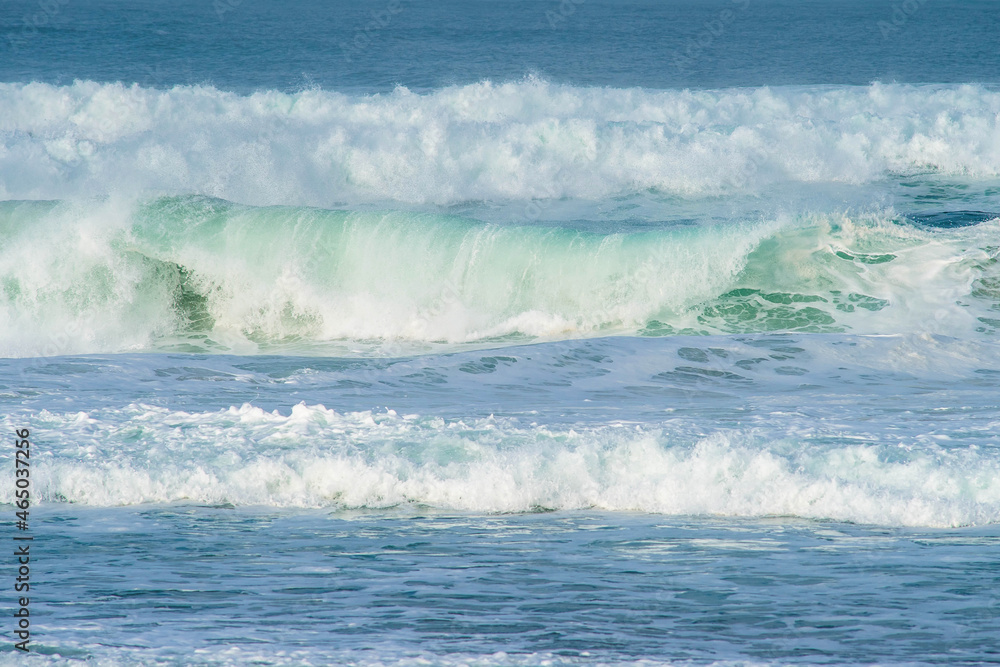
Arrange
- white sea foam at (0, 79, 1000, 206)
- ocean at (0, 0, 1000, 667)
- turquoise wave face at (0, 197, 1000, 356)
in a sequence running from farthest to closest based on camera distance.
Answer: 1. white sea foam at (0, 79, 1000, 206)
2. turquoise wave face at (0, 197, 1000, 356)
3. ocean at (0, 0, 1000, 667)

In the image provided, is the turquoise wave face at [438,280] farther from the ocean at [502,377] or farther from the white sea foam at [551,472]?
the white sea foam at [551,472]

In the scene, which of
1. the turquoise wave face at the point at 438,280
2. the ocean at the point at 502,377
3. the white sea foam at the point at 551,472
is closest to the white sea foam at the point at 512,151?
the ocean at the point at 502,377

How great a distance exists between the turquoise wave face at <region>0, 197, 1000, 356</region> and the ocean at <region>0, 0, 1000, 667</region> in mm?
45

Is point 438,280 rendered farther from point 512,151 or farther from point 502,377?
point 512,151

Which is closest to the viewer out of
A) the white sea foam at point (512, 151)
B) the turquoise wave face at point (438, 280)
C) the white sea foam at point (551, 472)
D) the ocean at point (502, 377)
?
the ocean at point (502, 377)

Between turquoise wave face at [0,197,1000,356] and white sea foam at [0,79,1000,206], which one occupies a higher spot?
white sea foam at [0,79,1000,206]

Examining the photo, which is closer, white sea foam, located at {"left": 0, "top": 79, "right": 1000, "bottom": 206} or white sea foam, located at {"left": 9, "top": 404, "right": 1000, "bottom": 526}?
white sea foam, located at {"left": 9, "top": 404, "right": 1000, "bottom": 526}

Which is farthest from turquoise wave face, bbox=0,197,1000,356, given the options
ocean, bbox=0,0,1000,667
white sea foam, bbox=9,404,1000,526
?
white sea foam, bbox=9,404,1000,526

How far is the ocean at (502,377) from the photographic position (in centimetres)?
408

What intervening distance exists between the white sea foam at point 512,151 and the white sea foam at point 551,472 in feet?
24.3

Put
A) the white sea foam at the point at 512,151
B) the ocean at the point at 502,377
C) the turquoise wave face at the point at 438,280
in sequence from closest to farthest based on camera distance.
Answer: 1. the ocean at the point at 502,377
2. the turquoise wave face at the point at 438,280
3. the white sea foam at the point at 512,151

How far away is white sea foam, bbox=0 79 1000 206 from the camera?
1500 centimetres

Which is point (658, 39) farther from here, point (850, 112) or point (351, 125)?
point (351, 125)

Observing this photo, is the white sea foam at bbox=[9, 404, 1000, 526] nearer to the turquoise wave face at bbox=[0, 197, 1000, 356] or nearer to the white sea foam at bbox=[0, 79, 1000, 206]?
the turquoise wave face at bbox=[0, 197, 1000, 356]
